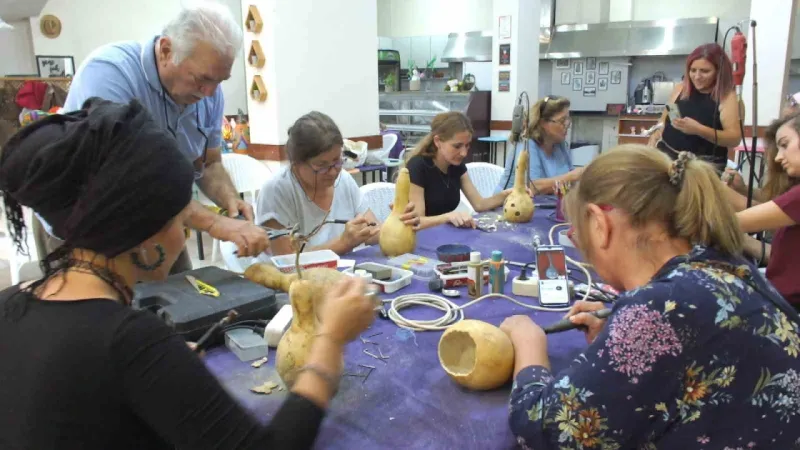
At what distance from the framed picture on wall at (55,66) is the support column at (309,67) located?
4.25 meters

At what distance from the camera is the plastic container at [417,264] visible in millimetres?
1983

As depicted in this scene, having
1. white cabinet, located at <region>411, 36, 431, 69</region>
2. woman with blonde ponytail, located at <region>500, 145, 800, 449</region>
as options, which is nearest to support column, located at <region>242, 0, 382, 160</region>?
woman with blonde ponytail, located at <region>500, 145, 800, 449</region>

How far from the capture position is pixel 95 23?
7840mm

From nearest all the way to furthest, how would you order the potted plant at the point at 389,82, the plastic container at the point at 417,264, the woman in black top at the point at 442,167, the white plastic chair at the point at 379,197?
1. the plastic container at the point at 417,264
2. the woman in black top at the point at 442,167
3. the white plastic chair at the point at 379,197
4. the potted plant at the point at 389,82

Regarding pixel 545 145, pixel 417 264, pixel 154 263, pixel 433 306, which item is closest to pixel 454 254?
A: pixel 417 264

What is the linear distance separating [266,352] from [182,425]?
603 millimetres

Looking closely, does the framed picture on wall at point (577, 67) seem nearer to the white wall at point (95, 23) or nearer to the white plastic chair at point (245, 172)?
the white wall at point (95, 23)

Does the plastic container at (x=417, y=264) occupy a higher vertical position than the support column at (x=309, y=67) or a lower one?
lower

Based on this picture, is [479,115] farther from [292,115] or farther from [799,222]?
[799,222]

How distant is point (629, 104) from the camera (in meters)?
8.32

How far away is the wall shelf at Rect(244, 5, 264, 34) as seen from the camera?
4.54 m

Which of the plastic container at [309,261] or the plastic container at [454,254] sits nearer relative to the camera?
the plastic container at [309,261]

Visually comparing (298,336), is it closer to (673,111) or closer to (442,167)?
(442,167)

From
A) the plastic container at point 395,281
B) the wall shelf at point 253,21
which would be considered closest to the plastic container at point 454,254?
the plastic container at point 395,281
